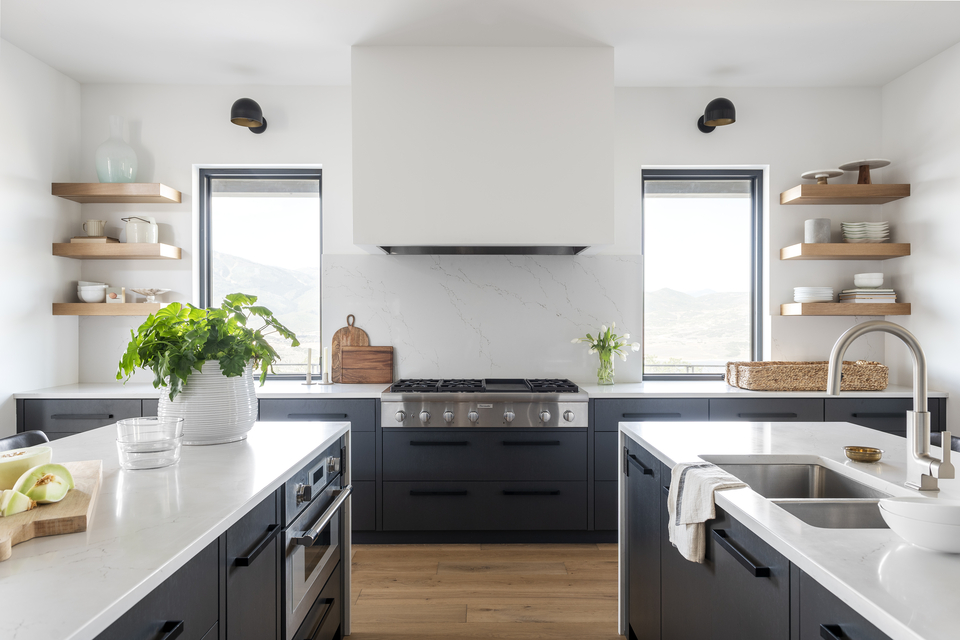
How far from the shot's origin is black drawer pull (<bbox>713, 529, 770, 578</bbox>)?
3.65 feet

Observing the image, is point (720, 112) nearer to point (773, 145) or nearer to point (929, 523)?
point (773, 145)

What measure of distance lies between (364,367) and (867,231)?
3.21m

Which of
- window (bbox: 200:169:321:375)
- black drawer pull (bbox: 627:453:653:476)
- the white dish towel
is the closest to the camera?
the white dish towel

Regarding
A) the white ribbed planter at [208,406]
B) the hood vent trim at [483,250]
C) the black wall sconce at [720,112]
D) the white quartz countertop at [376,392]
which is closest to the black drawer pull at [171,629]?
the white ribbed planter at [208,406]

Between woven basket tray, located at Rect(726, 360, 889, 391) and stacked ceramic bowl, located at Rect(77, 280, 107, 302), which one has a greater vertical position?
stacked ceramic bowl, located at Rect(77, 280, 107, 302)

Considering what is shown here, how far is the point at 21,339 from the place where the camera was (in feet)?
10.2

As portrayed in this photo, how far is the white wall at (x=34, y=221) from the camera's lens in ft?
9.83

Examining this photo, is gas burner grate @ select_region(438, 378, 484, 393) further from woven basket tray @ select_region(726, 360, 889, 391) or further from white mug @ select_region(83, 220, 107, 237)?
white mug @ select_region(83, 220, 107, 237)

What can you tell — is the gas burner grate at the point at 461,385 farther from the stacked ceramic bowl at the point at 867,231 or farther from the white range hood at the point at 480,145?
the stacked ceramic bowl at the point at 867,231

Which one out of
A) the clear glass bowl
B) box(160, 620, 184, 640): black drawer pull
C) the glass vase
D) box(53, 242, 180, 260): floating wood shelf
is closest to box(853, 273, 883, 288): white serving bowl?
the glass vase

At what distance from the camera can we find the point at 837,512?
127 centimetres

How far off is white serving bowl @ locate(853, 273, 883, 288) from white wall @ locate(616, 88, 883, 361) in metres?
0.17

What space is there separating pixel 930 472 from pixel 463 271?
2663 mm

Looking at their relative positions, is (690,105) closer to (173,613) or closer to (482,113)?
(482,113)
